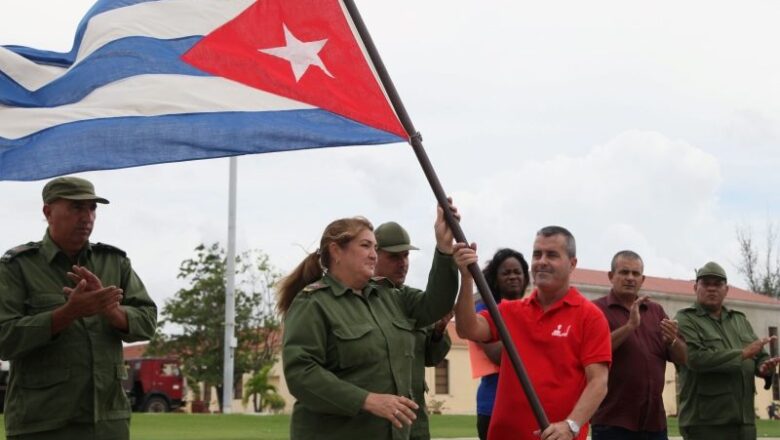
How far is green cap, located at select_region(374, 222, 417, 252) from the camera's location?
7668mm

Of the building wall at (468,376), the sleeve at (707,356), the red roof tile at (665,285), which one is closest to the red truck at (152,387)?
the building wall at (468,376)

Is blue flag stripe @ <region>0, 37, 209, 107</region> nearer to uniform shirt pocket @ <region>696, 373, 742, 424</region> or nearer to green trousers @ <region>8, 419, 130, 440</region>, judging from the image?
green trousers @ <region>8, 419, 130, 440</region>

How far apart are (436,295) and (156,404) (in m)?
40.5

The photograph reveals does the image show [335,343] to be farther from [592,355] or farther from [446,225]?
[592,355]

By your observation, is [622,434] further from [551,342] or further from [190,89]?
[190,89]

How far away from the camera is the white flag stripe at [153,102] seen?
6.06 metres

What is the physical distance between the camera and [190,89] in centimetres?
614

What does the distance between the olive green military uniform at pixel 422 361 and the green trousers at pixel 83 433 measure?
70.3 inches

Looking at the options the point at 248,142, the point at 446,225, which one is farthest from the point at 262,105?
the point at 446,225

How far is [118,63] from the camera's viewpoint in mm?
6230

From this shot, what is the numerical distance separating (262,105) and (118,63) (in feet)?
2.71

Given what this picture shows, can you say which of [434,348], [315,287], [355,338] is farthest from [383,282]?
[434,348]

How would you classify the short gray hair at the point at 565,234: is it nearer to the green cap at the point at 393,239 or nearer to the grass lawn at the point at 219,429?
the green cap at the point at 393,239

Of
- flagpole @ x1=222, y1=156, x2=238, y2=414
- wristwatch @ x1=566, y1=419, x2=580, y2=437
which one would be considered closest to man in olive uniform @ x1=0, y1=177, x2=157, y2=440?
wristwatch @ x1=566, y1=419, x2=580, y2=437
